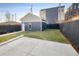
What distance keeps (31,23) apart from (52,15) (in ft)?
1.45

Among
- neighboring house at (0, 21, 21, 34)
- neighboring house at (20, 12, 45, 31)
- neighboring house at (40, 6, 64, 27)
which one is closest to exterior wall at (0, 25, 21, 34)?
neighboring house at (0, 21, 21, 34)

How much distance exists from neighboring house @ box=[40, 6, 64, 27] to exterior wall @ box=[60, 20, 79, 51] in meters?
0.24

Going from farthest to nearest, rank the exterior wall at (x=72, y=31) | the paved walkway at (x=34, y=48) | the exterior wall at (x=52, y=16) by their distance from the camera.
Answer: the exterior wall at (x=52, y=16), the exterior wall at (x=72, y=31), the paved walkway at (x=34, y=48)

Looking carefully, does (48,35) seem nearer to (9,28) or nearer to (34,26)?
(34,26)

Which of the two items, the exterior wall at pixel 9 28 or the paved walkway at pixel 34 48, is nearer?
the paved walkway at pixel 34 48

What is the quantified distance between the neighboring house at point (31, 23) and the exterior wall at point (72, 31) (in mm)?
471

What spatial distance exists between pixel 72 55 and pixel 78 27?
523mm

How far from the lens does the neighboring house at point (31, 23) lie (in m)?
3.67

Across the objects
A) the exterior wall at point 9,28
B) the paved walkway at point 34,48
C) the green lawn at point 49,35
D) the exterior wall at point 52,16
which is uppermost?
the exterior wall at point 52,16

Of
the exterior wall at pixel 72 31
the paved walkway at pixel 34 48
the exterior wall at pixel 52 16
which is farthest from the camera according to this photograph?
the exterior wall at pixel 52 16

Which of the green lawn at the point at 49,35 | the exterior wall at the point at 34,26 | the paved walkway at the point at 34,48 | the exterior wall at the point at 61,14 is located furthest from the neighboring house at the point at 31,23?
the exterior wall at the point at 61,14

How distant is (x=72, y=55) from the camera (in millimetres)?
3385

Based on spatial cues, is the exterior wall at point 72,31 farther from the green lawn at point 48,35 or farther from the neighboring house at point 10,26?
the neighboring house at point 10,26

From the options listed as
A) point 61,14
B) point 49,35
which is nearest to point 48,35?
point 49,35
